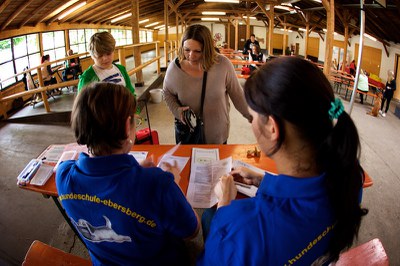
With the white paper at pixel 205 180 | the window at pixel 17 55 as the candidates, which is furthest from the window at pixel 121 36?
the white paper at pixel 205 180

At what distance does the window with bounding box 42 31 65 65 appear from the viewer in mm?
10175

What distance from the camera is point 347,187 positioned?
690mm

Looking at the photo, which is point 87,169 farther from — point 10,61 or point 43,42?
point 43,42

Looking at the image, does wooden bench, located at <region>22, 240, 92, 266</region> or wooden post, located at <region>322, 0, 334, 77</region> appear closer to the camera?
wooden bench, located at <region>22, 240, 92, 266</region>

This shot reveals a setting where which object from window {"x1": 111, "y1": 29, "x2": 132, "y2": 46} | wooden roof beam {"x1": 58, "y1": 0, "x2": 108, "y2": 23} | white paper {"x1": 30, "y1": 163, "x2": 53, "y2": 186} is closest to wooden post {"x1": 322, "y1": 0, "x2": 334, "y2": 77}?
white paper {"x1": 30, "y1": 163, "x2": 53, "y2": 186}

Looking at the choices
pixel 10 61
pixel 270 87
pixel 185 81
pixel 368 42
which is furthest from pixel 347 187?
pixel 368 42

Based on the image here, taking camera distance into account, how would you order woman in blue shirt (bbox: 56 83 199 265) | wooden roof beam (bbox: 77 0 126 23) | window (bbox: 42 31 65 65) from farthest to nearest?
wooden roof beam (bbox: 77 0 126 23) → window (bbox: 42 31 65 65) → woman in blue shirt (bbox: 56 83 199 265)

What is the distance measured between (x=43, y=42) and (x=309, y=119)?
1140 centimetres

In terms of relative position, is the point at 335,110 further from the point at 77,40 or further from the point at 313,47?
the point at 313,47

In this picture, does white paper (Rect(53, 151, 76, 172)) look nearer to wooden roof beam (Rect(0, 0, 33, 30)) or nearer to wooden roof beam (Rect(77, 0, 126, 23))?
wooden roof beam (Rect(0, 0, 33, 30))

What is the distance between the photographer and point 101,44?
231cm

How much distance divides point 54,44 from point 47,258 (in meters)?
11.5

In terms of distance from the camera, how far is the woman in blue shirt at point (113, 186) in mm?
888

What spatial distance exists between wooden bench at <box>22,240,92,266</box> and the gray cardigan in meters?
1.22
